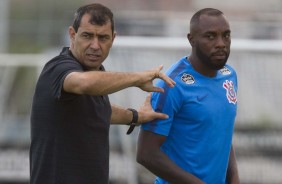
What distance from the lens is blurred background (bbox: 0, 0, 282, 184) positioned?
30.4ft

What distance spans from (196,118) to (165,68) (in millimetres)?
4403

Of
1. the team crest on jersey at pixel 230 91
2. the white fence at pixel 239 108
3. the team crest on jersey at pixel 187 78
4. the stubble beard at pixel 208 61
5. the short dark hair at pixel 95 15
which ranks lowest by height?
the white fence at pixel 239 108

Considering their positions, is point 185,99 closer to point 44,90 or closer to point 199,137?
point 199,137

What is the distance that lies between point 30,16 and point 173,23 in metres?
2.25

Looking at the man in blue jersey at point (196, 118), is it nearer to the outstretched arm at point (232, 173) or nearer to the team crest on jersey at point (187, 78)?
the team crest on jersey at point (187, 78)

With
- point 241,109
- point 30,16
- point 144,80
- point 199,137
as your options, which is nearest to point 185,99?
point 199,137

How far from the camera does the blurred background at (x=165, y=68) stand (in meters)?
9.27

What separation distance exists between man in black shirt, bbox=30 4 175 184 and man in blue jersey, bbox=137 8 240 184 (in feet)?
1.19

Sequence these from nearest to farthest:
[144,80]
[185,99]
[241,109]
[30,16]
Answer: [144,80] → [185,99] → [241,109] → [30,16]

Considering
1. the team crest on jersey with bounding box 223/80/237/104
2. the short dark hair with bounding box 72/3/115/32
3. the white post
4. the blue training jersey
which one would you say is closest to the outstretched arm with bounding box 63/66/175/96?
the short dark hair with bounding box 72/3/115/32

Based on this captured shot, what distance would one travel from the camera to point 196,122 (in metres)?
4.84

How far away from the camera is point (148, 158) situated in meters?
4.87

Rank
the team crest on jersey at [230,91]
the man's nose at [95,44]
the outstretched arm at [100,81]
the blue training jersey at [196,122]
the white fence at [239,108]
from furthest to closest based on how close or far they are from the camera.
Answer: the white fence at [239,108] < the team crest on jersey at [230,91] < the blue training jersey at [196,122] < the man's nose at [95,44] < the outstretched arm at [100,81]

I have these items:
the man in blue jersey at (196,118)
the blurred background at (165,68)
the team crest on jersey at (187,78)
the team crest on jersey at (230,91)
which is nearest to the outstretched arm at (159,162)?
the man in blue jersey at (196,118)
